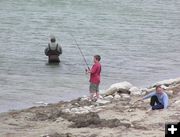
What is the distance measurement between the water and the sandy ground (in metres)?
2.88

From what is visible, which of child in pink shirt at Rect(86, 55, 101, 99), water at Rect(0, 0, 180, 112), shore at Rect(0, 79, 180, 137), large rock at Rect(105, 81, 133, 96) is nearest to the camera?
shore at Rect(0, 79, 180, 137)

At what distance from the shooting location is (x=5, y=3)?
6194 cm

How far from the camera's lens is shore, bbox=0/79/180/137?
13.4 m

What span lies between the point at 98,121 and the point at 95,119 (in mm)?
211

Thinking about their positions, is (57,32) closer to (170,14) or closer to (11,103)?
(170,14)

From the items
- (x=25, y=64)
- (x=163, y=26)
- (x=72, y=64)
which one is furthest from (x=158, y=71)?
(x=163, y=26)

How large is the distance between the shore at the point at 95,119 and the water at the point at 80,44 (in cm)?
237

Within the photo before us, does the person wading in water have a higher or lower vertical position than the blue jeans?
higher

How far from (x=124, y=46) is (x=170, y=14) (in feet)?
66.7

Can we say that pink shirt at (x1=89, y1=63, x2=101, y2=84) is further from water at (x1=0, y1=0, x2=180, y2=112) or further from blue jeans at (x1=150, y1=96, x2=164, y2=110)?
water at (x1=0, y1=0, x2=180, y2=112)

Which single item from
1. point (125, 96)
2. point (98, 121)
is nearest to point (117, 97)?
point (125, 96)

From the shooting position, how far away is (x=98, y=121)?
14.4 metres

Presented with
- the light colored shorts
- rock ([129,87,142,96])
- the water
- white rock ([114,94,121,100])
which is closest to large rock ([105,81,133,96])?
rock ([129,87,142,96])

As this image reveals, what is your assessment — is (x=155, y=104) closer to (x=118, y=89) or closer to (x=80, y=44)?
(x=118, y=89)
